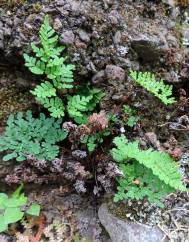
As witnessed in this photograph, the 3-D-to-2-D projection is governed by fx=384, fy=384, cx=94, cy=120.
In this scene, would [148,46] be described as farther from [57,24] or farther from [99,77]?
[57,24]

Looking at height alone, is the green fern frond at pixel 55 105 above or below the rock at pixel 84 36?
below

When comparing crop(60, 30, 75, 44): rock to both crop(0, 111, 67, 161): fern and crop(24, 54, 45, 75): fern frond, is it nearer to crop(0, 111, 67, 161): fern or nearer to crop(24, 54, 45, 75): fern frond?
crop(24, 54, 45, 75): fern frond

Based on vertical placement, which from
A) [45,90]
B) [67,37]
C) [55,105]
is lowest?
[55,105]

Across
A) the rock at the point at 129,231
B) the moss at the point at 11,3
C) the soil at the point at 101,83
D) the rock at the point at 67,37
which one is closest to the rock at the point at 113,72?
the soil at the point at 101,83

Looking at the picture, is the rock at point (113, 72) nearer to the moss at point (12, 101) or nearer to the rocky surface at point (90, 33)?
the rocky surface at point (90, 33)

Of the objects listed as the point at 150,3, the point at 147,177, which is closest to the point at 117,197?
the point at 147,177

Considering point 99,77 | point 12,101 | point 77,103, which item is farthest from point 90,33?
point 12,101
